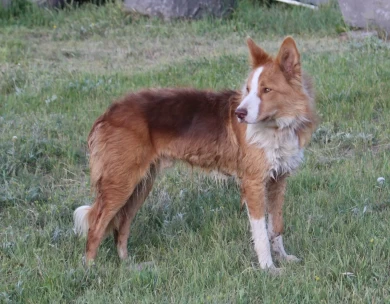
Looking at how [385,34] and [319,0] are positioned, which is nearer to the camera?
[385,34]

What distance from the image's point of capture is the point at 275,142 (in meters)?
5.16

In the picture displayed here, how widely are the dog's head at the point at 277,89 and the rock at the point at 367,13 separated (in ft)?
20.4

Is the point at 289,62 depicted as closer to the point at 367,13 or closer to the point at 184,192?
the point at 184,192

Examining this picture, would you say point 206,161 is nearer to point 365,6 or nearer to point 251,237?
point 251,237

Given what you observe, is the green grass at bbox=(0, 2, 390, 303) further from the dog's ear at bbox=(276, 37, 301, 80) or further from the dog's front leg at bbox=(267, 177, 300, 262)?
the dog's ear at bbox=(276, 37, 301, 80)

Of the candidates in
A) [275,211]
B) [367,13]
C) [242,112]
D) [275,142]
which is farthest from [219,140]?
[367,13]

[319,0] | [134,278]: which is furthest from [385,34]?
[134,278]

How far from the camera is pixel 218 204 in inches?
244

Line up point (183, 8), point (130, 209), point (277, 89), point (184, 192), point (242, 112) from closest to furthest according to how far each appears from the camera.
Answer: point (242, 112)
point (277, 89)
point (130, 209)
point (184, 192)
point (183, 8)

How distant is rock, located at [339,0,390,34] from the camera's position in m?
10.9

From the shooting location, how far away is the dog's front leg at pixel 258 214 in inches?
204

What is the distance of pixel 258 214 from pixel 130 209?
110 centimetres

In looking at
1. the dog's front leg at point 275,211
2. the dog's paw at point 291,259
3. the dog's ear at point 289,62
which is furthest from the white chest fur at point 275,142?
the dog's paw at point 291,259

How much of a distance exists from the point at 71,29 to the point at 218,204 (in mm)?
7482
